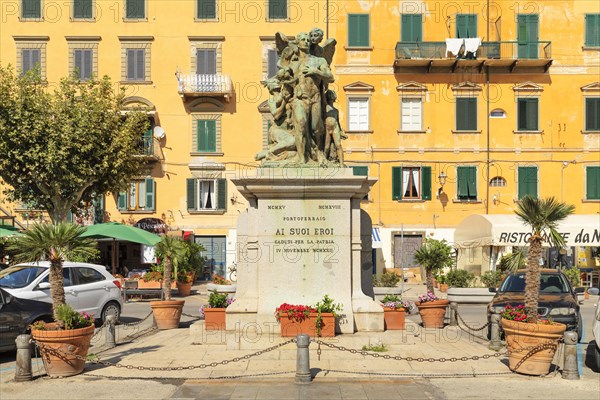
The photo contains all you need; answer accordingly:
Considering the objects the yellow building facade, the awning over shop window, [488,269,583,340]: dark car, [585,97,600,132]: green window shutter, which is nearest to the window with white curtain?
the yellow building facade

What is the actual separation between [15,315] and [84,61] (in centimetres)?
2714

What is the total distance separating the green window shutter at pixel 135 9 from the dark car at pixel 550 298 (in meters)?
27.2

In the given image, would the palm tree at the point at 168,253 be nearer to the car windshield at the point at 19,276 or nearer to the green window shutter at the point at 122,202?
the car windshield at the point at 19,276

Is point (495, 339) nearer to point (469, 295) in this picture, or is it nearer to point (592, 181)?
point (469, 295)

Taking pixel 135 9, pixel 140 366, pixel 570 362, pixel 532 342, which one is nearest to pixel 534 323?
pixel 532 342

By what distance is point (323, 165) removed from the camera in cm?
1322

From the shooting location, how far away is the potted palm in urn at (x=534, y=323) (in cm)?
1063

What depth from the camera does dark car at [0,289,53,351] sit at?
13023 mm

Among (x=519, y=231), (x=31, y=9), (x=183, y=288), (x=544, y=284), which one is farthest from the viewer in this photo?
(x=31, y=9)

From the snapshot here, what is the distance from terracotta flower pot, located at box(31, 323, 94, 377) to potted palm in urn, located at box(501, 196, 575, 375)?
6.47m

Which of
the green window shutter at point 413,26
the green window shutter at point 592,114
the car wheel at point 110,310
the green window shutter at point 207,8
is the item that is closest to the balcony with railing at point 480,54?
the green window shutter at point 413,26

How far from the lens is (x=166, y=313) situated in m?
17.0

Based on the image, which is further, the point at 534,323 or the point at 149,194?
the point at 149,194

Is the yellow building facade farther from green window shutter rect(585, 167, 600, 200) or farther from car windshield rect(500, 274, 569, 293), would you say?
car windshield rect(500, 274, 569, 293)
